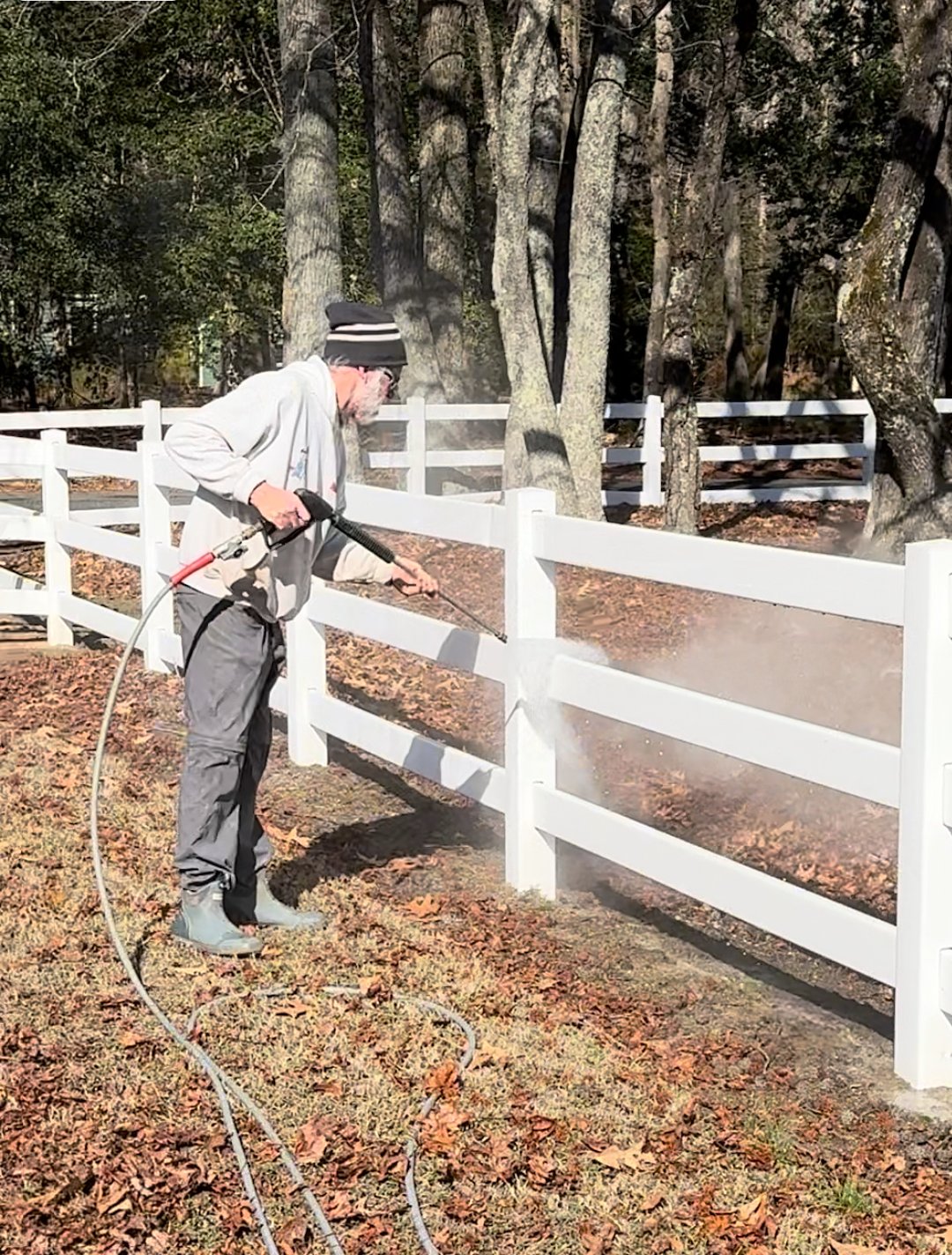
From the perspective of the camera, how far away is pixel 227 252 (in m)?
34.5

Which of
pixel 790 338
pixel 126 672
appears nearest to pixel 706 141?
pixel 126 672

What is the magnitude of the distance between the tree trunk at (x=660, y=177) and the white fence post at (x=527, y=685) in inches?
563

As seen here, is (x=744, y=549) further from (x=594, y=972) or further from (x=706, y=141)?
(x=706, y=141)

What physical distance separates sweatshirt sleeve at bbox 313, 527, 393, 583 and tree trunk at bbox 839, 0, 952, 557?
7.72 metres

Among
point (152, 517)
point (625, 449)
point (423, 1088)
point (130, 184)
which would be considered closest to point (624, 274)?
point (130, 184)

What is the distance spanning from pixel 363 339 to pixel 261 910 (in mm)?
2010

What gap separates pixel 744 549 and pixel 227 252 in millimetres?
30200

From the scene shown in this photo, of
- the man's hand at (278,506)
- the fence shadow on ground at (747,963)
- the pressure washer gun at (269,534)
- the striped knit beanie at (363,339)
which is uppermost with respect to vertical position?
the striped knit beanie at (363,339)

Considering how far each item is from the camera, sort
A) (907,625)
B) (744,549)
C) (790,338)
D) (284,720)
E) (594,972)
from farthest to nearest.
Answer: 1. (790,338)
2. (284,720)
3. (594,972)
4. (744,549)
5. (907,625)

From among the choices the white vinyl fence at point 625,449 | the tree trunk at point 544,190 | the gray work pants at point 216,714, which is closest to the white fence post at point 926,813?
the gray work pants at point 216,714

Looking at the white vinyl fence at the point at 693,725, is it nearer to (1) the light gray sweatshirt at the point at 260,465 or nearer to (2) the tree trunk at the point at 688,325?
(1) the light gray sweatshirt at the point at 260,465

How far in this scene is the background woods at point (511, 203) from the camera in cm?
1544

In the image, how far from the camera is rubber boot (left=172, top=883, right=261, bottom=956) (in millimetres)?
6012

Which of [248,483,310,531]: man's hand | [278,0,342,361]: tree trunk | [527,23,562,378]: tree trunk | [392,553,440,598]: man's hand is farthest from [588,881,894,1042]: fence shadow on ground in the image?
[527,23,562,378]: tree trunk
